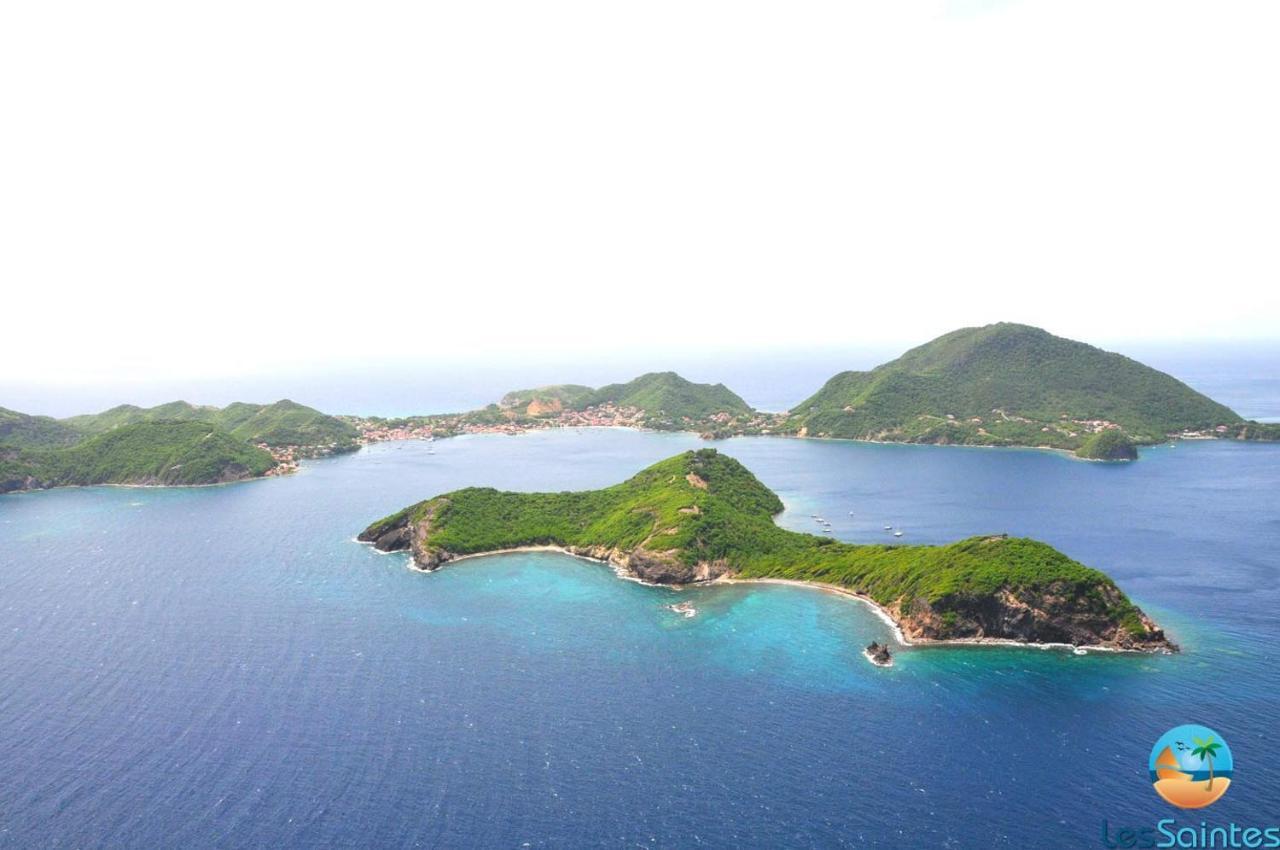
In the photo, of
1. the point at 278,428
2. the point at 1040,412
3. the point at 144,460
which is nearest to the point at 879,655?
the point at 144,460

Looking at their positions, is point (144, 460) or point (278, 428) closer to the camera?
point (144, 460)

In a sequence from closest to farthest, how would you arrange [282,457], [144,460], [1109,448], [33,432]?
[144,460], [1109,448], [282,457], [33,432]

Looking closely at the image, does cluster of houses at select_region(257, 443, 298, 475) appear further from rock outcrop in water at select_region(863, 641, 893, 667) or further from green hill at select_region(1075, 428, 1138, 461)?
green hill at select_region(1075, 428, 1138, 461)

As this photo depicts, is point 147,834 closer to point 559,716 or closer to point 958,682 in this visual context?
point 559,716

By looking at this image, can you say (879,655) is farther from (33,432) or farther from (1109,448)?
(33,432)

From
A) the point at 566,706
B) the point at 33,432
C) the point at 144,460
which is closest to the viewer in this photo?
the point at 566,706

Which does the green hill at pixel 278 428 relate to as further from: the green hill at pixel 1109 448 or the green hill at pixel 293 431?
the green hill at pixel 1109 448

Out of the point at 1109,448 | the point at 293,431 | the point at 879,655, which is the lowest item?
the point at 879,655
